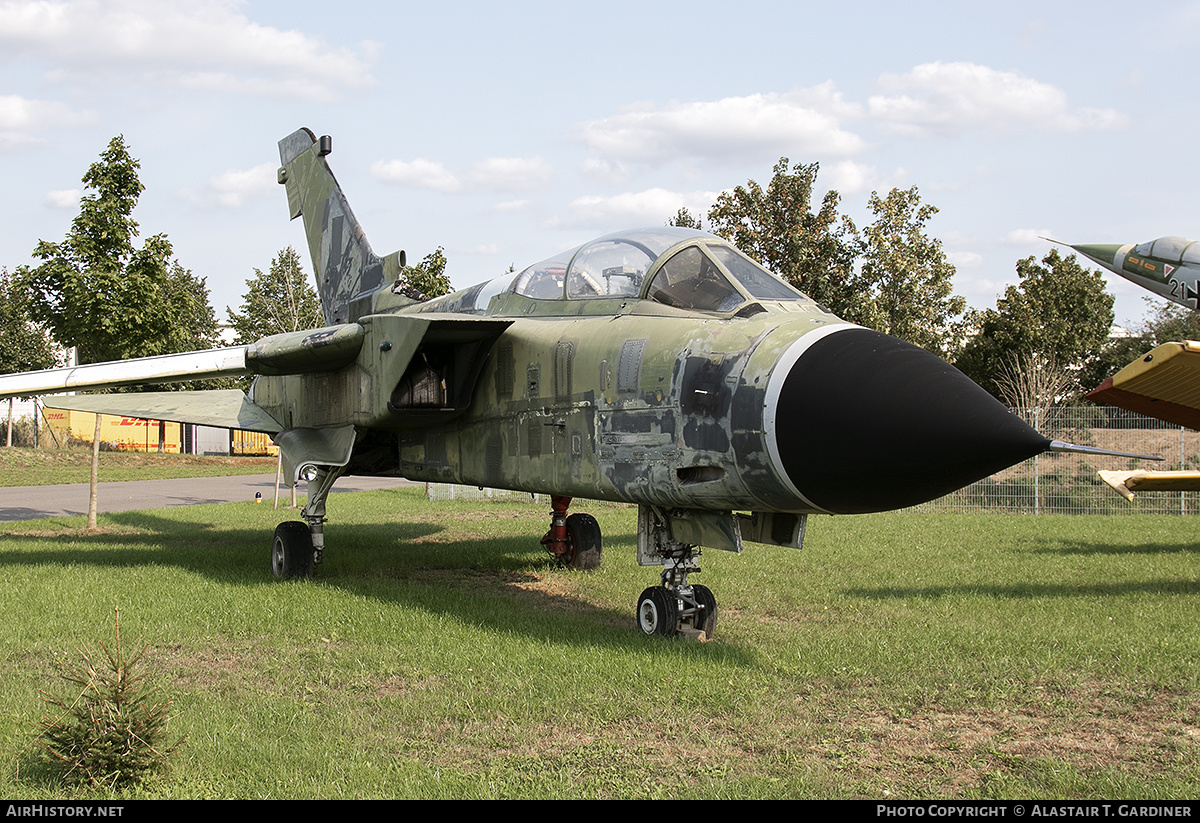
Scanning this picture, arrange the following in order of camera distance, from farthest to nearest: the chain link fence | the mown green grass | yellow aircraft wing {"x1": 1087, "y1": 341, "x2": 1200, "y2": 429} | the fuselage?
the chain link fence
yellow aircraft wing {"x1": 1087, "y1": 341, "x2": 1200, "y2": 429}
the fuselage
the mown green grass

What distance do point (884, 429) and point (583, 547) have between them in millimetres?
7062

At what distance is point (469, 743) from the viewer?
A: 186 inches

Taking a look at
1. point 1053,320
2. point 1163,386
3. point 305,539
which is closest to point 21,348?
point 305,539

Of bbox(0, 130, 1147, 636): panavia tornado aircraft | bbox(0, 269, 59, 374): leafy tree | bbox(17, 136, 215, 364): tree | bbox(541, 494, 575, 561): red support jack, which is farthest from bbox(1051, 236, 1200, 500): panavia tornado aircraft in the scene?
bbox(0, 269, 59, 374): leafy tree

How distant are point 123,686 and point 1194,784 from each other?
4.80m

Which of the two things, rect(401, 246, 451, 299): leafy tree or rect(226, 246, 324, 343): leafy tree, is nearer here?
rect(401, 246, 451, 299): leafy tree

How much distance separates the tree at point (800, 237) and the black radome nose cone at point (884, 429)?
773 inches

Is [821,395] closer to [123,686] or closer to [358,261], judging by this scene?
[123,686]

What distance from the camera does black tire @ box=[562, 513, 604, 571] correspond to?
455 inches

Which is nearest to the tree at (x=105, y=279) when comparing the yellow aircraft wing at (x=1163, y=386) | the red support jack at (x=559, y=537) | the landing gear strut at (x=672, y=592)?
the red support jack at (x=559, y=537)

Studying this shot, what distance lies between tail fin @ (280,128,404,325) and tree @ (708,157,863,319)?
13.3 meters

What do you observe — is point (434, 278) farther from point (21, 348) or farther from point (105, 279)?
point (21, 348)

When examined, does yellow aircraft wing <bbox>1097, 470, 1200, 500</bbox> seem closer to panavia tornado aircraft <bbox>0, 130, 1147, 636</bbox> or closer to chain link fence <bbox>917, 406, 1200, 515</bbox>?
chain link fence <bbox>917, 406, 1200, 515</bbox>
